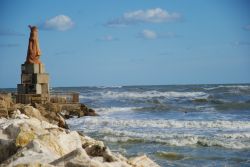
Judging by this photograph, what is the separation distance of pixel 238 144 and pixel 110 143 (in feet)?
11.7

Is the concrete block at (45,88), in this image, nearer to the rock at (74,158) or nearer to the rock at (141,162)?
the rock at (141,162)

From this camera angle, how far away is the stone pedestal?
86.6ft

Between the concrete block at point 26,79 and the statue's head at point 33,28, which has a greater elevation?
the statue's head at point 33,28

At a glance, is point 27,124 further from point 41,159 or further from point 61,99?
point 61,99

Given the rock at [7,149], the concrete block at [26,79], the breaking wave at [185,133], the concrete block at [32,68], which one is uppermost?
the concrete block at [32,68]

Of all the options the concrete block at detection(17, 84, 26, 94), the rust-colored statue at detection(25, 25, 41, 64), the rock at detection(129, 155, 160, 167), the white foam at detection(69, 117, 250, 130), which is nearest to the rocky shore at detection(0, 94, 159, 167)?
the rock at detection(129, 155, 160, 167)

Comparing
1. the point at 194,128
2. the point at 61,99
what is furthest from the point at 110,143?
the point at 61,99

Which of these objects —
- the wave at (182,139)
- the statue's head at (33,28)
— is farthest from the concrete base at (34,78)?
the wave at (182,139)

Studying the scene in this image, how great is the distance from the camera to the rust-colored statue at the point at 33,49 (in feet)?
90.9

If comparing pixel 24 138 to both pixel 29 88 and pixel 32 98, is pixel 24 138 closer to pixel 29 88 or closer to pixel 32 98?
pixel 32 98

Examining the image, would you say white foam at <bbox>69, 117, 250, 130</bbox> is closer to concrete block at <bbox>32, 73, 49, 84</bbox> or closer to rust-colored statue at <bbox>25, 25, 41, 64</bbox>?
concrete block at <bbox>32, 73, 49, 84</bbox>

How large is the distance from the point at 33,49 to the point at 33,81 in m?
2.12

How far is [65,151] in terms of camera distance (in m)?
6.05

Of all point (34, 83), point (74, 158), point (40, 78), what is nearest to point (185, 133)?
point (74, 158)
